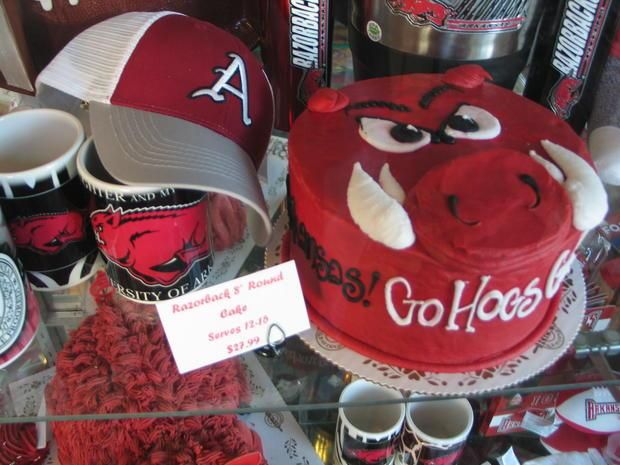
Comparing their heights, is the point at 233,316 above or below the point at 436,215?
below

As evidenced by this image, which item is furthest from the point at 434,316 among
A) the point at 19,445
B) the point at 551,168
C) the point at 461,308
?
the point at 19,445

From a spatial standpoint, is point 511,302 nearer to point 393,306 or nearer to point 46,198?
point 393,306

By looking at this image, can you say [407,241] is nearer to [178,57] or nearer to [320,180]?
[320,180]

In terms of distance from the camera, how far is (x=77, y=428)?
1.89 ft

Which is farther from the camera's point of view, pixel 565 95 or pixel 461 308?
pixel 565 95

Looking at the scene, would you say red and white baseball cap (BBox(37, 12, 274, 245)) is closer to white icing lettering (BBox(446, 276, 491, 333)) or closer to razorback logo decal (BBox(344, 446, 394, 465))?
white icing lettering (BBox(446, 276, 491, 333))

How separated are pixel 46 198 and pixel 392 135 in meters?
0.28

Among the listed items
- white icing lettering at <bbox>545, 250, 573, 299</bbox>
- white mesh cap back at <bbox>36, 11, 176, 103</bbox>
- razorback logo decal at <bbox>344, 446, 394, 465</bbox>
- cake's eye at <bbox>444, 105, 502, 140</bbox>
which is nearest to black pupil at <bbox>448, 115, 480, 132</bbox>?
cake's eye at <bbox>444, 105, 502, 140</bbox>

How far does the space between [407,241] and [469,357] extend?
0.13 meters

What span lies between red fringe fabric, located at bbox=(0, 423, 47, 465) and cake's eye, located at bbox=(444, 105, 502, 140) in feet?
1.62

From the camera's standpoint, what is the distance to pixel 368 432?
66 centimetres

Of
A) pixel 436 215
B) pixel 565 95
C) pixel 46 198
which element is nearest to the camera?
pixel 436 215

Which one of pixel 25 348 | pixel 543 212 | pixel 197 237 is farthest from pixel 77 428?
pixel 543 212

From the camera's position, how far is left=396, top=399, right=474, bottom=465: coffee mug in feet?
2.18
